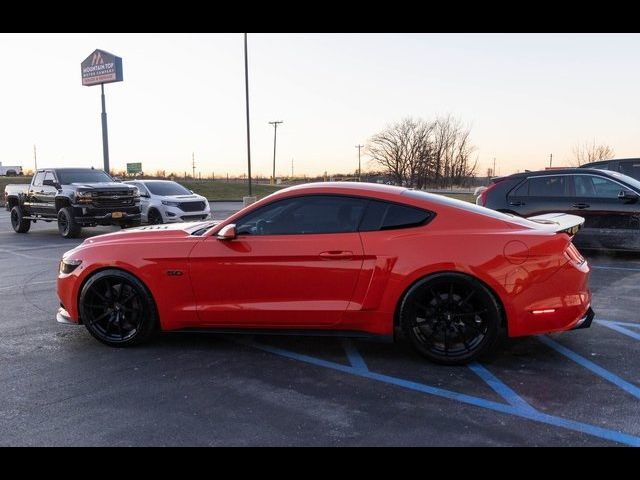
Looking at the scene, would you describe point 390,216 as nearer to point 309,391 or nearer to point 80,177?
point 309,391

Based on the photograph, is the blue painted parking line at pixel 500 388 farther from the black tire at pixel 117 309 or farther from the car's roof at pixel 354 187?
the black tire at pixel 117 309

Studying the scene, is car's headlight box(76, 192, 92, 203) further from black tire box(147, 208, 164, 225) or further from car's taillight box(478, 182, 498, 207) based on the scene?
car's taillight box(478, 182, 498, 207)

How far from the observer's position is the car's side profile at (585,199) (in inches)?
361

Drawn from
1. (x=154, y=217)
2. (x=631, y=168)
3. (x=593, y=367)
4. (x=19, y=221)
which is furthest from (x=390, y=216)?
(x=19, y=221)

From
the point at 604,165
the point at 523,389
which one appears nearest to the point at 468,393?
the point at 523,389

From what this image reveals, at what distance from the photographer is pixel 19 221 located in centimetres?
1661

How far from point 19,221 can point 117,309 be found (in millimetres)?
13702

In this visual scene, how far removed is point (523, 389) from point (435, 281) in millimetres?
992

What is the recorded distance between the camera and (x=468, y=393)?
3875 mm

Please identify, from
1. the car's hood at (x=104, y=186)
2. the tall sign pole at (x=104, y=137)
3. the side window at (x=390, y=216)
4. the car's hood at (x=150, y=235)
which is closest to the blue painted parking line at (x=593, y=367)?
the side window at (x=390, y=216)

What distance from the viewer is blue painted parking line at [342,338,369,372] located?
447 centimetres

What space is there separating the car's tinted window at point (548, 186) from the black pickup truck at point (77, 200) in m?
10.3

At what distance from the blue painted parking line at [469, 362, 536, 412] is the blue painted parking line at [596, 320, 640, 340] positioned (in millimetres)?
1787
